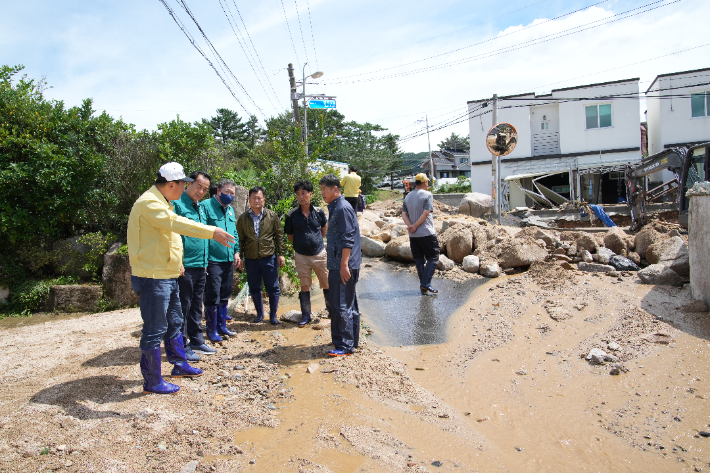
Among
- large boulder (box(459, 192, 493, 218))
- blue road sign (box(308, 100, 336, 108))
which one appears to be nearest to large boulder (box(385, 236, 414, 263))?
large boulder (box(459, 192, 493, 218))

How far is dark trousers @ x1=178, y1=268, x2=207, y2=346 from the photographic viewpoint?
453 centimetres

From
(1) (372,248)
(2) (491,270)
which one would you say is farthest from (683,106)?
(2) (491,270)

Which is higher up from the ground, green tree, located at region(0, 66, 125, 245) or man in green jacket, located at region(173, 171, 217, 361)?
green tree, located at region(0, 66, 125, 245)

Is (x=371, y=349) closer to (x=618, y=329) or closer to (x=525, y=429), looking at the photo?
(x=525, y=429)

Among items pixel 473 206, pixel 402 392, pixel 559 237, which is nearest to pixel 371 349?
pixel 402 392

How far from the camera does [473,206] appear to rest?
18.4m

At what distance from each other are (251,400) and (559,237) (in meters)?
9.00

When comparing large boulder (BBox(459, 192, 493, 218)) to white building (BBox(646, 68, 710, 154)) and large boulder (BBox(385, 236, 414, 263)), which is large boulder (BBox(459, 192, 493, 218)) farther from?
white building (BBox(646, 68, 710, 154))

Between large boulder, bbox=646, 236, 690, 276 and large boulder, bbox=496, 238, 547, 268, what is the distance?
1.81 meters

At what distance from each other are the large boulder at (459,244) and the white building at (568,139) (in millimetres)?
17045

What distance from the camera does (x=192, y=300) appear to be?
4746 millimetres

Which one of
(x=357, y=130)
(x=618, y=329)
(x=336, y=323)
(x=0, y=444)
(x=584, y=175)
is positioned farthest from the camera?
(x=357, y=130)

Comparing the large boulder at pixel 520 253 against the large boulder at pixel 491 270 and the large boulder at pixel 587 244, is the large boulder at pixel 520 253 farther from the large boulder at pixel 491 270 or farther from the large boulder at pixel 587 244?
the large boulder at pixel 587 244


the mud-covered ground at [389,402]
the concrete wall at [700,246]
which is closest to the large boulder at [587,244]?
the concrete wall at [700,246]
